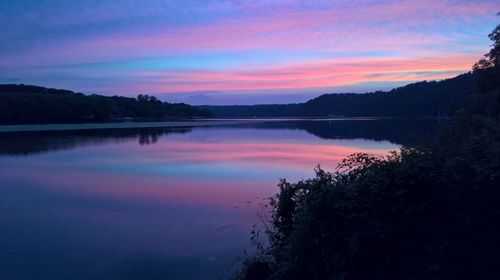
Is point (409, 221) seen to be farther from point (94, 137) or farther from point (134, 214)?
point (94, 137)

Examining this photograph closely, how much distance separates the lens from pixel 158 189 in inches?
634

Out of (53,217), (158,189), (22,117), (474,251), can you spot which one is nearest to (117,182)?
(158,189)

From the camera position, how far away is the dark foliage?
16.7 feet

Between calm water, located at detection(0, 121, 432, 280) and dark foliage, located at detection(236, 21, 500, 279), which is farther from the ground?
dark foliage, located at detection(236, 21, 500, 279)

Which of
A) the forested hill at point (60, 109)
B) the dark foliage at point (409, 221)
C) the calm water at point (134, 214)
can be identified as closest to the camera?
the dark foliage at point (409, 221)

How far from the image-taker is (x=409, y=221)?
5266 mm

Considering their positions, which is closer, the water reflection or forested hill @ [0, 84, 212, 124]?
the water reflection

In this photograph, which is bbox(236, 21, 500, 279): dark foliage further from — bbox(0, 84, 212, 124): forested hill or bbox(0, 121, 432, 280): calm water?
bbox(0, 84, 212, 124): forested hill

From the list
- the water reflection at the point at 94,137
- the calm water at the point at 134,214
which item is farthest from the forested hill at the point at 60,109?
the calm water at the point at 134,214

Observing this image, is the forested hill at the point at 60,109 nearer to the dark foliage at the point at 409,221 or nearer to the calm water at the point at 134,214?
the calm water at the point at 134,214

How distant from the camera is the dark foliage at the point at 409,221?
508 cm

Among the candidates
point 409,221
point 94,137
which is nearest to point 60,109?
point 94,137

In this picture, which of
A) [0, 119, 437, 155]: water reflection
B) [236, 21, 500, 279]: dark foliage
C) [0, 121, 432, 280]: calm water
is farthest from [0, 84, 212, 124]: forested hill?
[236, 21, 500, 279]: dark foliage

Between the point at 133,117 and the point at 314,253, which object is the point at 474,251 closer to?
the point at 314,253
